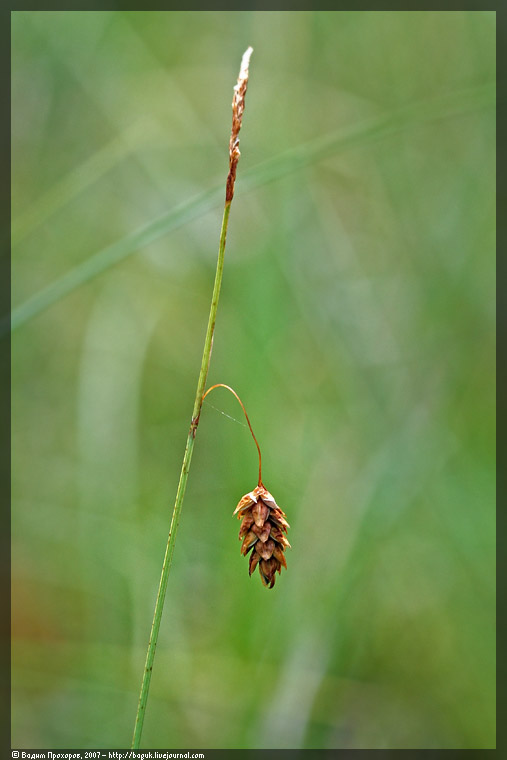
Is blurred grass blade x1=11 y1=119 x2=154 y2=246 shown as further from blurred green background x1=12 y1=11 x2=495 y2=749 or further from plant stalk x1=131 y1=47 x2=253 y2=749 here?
plant stalk x1=131 y1=47 x2=253 y2=749

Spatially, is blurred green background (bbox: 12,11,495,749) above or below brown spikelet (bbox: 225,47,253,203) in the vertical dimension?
above

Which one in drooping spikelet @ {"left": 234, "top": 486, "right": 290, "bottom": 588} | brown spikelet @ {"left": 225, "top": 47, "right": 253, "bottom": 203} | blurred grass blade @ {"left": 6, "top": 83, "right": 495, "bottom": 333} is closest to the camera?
brown spikelet @ {"left": 225, "top": 47, "right": 253, "bottom": 203}

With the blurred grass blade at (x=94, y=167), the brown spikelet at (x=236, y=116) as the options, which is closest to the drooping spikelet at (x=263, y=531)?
the brown spikelet at (x=236, y=116)

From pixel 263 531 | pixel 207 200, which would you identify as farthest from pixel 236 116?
pixel 207 200

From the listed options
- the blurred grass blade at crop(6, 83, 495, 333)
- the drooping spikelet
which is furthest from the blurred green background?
the drooping spikelet

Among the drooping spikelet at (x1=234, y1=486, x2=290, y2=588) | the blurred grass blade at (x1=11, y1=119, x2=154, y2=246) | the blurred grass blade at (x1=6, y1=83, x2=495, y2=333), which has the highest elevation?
the blurred grass blade at (x1=11, y1=119, x2=154, y2=246)

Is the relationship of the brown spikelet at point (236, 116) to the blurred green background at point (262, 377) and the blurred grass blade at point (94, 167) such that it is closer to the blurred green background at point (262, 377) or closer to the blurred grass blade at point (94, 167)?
the blurred green background at point (262, 377)

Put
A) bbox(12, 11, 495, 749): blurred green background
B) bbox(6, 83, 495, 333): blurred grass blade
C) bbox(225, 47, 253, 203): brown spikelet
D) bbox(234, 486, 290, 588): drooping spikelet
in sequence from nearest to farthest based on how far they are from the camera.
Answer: bbox(225, 47, 253, 203): brown spikelet, bbox(234, 486, 290, 588): drooping spikelet, bbox(6, 83, 495, 333): blurred grass blade, bbox(12, 11, 495, 749): blurred green background

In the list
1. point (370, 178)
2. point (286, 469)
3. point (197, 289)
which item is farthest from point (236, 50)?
point (286, 469)
